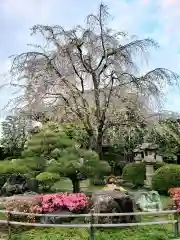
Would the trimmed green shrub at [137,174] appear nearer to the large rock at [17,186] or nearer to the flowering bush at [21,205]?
the large rock at [17,186]

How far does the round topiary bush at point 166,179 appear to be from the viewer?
15.4 metres

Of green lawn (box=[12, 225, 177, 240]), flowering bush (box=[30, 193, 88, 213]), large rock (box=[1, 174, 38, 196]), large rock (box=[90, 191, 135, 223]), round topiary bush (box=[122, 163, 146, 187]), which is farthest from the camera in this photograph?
round topiary bush (box=[122, 163, 146, 187])

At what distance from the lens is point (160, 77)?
1766cm

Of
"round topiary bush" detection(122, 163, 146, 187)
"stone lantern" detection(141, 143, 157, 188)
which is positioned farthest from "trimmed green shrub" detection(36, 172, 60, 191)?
"round topiary bush" detection(122, 163, 146, 187)

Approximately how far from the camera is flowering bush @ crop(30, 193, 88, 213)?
9.85 metres

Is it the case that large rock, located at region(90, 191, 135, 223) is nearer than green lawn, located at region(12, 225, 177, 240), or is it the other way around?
green lawn, located at region(12, 225, 177, 240)

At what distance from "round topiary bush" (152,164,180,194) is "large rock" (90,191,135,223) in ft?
18.8

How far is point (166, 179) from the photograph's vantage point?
610 inches

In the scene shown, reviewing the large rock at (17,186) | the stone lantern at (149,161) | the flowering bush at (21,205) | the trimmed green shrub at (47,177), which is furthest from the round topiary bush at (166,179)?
the flowering bush at (21,205)

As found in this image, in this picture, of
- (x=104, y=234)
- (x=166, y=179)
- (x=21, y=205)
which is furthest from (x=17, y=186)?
(x=166, y=179)

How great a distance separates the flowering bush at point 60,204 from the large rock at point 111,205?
285mm

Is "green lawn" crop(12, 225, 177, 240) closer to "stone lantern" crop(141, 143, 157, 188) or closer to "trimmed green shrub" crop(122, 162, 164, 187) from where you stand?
"stone lantern" crop(141, 143, 157, 188)

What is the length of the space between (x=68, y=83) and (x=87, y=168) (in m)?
5.34

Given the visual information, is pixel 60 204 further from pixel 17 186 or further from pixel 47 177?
pixel 17 186
